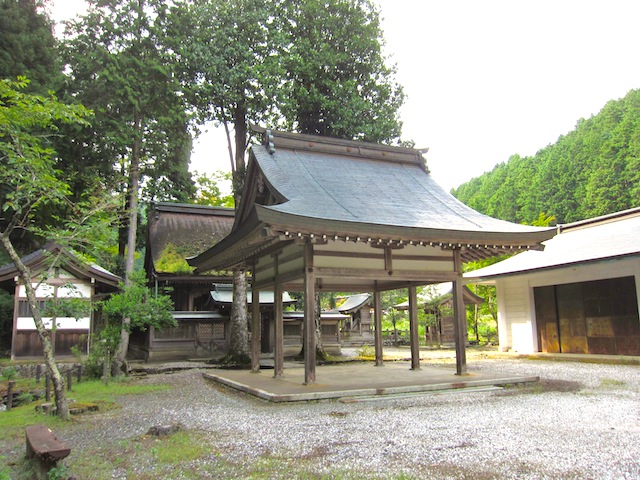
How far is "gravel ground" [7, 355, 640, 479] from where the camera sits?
14.8 feet

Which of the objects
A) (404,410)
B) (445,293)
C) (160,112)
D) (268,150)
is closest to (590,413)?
(404,410)

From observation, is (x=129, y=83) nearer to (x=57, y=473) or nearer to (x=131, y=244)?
(x=131, y=244)

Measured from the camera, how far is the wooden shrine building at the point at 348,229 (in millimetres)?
8992

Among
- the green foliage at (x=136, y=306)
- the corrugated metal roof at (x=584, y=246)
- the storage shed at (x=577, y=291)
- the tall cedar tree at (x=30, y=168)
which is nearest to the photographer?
the tall cedar tree at (x=30, y=168)

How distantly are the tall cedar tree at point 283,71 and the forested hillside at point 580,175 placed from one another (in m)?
27.4

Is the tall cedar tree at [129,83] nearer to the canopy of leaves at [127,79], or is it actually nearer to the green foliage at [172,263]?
the canopy of leaves at [127,79]

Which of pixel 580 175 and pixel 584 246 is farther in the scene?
pixel 580 175

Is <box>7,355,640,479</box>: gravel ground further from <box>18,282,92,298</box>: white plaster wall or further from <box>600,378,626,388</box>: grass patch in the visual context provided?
<box>18,282,92,298</box>: white plaster wall

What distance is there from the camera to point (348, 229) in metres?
8.66

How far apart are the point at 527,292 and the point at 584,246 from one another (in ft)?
8.82

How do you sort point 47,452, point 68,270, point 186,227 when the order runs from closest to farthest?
point 47,452
point 68,270
point 186,227

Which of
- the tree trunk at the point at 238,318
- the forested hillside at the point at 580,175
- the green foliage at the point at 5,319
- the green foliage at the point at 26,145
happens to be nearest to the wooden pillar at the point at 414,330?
the tree trunk at the point at 238,318

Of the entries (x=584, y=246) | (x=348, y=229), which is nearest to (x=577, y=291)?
(x=584, y=246)

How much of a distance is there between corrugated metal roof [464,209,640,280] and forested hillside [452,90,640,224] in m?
22.5
